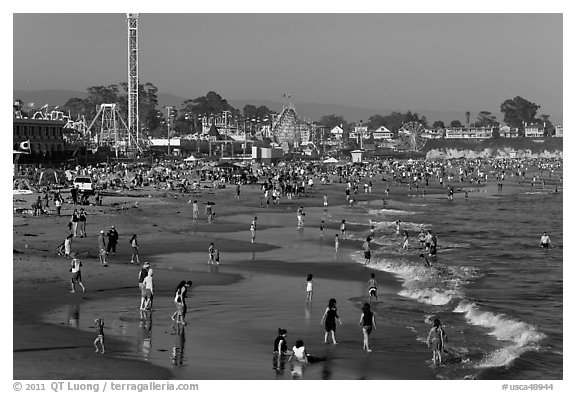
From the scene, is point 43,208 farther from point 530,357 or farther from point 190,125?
point 190,125

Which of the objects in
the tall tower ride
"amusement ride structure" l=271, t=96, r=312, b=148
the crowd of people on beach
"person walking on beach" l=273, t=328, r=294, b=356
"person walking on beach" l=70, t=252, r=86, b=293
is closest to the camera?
"person walking on beach" l=273, t=328, r=294, b=356

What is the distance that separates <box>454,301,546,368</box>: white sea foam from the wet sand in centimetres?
148

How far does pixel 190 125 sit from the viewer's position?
188125 mm

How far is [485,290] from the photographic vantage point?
76.5ft

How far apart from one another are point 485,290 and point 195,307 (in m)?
8.65

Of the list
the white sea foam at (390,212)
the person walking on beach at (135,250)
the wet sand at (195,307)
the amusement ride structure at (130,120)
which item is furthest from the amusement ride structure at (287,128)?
the person walking on beach at (135,250)

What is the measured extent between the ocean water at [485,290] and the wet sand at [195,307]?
988mm

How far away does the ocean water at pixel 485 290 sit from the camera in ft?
51.8

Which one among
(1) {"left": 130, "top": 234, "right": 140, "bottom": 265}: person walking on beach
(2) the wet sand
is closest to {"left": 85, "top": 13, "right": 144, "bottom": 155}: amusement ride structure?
(2) the wet sand

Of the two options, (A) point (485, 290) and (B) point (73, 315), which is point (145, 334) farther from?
(A) point (485, 290)

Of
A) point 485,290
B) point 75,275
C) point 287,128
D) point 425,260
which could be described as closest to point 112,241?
point 75,275

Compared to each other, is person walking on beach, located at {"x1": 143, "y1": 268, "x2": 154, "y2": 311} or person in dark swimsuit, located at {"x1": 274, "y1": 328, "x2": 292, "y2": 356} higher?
person walking on beach, located at {"x1": 143, "y1": 268, "x2": 154, "y2": 311}

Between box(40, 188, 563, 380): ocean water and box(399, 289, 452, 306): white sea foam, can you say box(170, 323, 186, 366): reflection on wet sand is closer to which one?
box(40, 188, 563, 380): ocean water

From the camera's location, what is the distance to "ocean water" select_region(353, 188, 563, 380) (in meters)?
15.8
